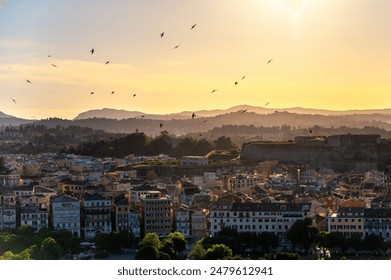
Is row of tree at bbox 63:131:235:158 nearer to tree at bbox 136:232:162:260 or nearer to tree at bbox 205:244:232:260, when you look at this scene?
tree at bbox 136:232:162:260

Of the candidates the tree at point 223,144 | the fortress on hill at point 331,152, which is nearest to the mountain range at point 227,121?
the tree at point 223,144

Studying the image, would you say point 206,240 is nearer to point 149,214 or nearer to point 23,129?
point 149,214

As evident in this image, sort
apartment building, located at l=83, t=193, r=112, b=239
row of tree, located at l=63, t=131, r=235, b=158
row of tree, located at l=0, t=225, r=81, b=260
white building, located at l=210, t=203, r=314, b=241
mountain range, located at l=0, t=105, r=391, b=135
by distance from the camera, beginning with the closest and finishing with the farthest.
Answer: row of tree, located at l=0, t=225, r=81, b=260 → white building, located at l=210, t=203, r=314, b=241 → apartment building, located at l=83, t=193, r=112, b=239 → row of tree, located at l=63, t=131, r=235, b=158 → mountain range, located at l=0, t=105, r=391, b=135

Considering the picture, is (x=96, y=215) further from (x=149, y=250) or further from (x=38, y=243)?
(x=149, y=250)

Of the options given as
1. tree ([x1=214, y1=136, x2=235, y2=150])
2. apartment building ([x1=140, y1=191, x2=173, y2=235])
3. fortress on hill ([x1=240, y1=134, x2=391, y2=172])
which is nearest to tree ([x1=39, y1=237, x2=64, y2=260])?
apartment building ([x1=140, y1=191, x2=173, y2=235])

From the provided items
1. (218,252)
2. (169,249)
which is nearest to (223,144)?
(169,249)

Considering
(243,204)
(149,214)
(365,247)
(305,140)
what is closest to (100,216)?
(149,214)
